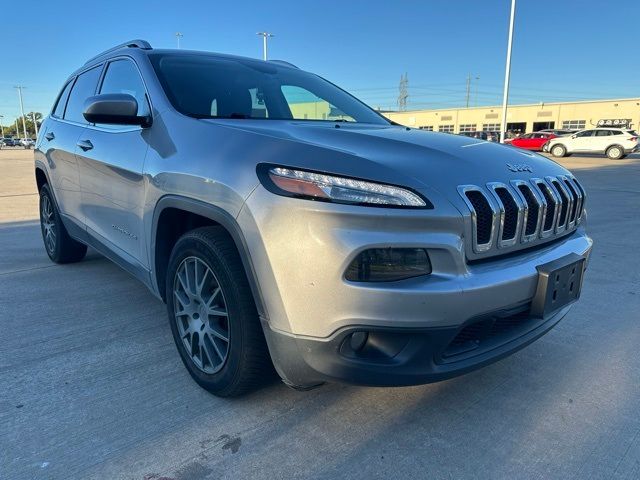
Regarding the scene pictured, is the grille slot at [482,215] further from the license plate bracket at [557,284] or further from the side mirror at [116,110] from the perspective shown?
the side mirror at [116,110]

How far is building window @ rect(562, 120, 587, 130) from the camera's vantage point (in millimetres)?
57188

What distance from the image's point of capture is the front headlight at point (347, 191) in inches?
67.5

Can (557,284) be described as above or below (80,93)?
below

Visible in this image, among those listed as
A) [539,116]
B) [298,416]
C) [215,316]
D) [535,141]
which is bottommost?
[298,416]

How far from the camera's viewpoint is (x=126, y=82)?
122 inches

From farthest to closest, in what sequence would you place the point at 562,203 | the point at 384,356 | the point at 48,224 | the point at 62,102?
the point at 48,224, the point at 62,102, the point at 562,203, the point at 384,356

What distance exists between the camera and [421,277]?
1.72m

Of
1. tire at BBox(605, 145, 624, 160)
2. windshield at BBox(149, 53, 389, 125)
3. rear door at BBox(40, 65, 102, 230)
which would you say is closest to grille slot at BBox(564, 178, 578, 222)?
windshield at BBox(149, 53, 389, 125)

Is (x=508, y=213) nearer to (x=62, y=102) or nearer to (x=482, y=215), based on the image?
(x=482, y=215)

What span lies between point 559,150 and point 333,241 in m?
31.3

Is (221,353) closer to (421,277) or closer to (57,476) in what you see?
(57,476)

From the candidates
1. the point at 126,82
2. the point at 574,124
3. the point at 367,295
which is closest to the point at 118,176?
the point at 126,82

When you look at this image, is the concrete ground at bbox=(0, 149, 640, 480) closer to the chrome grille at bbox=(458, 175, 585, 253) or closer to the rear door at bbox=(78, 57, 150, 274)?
the rear door at bbox=(78, 57, 150, 274)

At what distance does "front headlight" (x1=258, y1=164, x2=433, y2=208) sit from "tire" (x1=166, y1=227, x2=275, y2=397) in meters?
0.46
